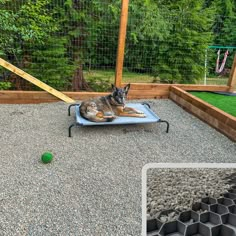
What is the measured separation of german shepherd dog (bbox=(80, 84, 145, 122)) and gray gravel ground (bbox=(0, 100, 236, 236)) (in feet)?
0.62

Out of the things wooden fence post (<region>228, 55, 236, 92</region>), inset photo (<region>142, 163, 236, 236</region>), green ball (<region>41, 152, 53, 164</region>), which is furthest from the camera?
wooden fence post (<region>228, 55, 236, 92</region>)

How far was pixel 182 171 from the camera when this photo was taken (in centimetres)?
80

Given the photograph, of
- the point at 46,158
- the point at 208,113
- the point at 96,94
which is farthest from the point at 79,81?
the point at 46,158

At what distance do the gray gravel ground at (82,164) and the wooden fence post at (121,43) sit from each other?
108 cm

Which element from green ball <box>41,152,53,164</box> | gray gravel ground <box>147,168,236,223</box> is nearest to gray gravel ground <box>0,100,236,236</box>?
green ball <box>41,152,53,164</box>

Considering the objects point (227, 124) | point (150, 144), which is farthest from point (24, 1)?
point (227, 124)

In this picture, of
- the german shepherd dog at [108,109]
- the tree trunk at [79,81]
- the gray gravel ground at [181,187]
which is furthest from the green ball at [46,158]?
the tree trunk at [79,81]

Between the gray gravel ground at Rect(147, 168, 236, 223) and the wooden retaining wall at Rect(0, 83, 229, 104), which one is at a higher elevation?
the gray gravel ground at Rect(147, 168, 236, 223)

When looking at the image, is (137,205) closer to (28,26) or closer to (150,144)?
(150,144)

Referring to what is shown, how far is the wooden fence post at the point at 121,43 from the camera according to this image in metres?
4.06

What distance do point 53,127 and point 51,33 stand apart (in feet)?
6.72

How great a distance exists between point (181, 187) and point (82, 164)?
4.83 feet

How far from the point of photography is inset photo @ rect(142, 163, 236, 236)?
66 cm

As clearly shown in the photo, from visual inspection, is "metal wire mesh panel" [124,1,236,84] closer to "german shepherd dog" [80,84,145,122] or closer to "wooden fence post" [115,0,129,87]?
"wooden fence post" [115,0,129,87]
